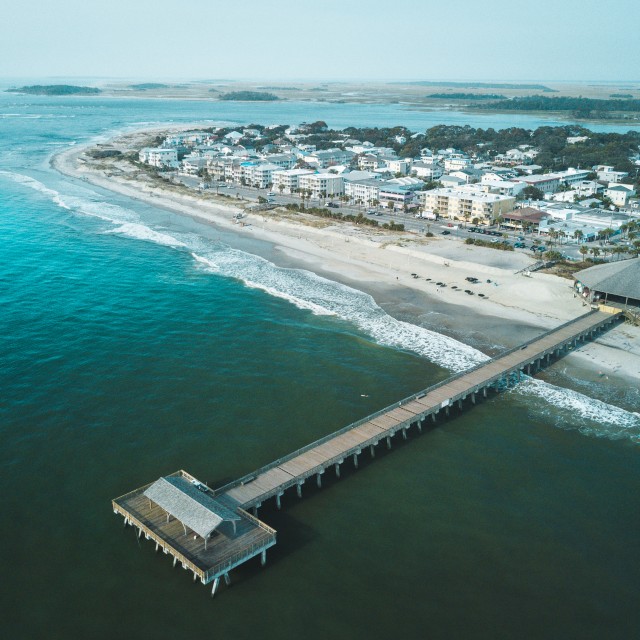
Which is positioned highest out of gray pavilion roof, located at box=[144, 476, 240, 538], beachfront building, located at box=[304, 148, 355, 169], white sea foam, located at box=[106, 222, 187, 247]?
beachfront building, located at box=[304, 148, 355, 169]

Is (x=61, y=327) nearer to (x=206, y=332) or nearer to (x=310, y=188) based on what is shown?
(x=206, y=332)

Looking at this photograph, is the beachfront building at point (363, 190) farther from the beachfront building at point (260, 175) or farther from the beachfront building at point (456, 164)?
the beachfront building at point (456, 164)

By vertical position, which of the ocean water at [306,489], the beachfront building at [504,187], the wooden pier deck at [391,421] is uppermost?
the beachfront building at [504,187]

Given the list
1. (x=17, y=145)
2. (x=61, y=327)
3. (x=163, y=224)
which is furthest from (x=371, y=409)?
(x=17, y=145)

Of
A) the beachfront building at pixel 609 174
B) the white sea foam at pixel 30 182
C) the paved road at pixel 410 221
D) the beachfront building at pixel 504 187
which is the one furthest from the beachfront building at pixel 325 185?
the beachfront building at pixel 609 174

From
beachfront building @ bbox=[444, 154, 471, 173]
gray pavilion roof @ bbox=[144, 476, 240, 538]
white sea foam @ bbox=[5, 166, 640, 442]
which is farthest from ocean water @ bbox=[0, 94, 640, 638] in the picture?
beachfront building @ bbox=[444, 154, 471, 173]

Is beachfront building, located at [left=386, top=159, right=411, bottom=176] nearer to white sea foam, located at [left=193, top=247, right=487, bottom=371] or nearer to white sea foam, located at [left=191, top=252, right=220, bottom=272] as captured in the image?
white sea foam, located at [left=193, top=247, right=487, bottom=371]

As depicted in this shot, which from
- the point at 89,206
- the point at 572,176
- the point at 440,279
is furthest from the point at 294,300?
the point at 572,176
